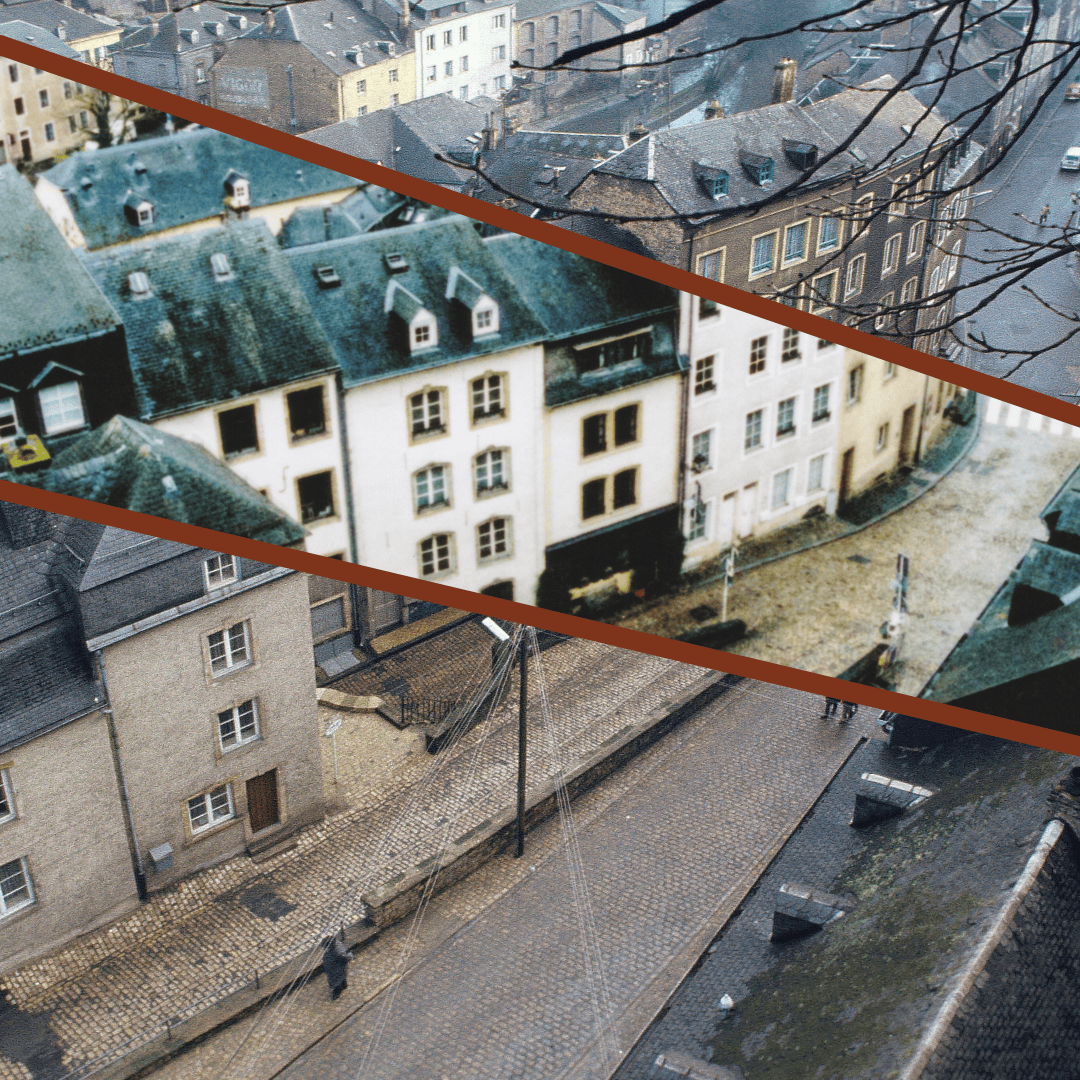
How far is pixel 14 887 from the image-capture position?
63.9ft

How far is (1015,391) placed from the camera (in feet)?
10.9

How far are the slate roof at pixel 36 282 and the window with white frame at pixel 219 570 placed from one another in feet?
54.0

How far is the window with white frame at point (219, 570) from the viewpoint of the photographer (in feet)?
61.9

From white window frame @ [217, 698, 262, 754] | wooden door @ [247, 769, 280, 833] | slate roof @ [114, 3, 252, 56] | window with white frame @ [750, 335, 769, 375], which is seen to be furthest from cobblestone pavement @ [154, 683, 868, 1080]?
slate roof @ [114, 3, 252, 56]

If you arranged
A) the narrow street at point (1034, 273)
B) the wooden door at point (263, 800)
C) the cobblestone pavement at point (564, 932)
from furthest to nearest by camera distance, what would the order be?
the narrow street at point (1034, 273)
the wooden door at point (263, 800)
the cobblestone pavement at point (564, 932)

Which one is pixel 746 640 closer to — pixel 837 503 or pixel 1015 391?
pixel 837 503

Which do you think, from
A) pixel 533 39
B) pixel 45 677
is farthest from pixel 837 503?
pixel 533 39

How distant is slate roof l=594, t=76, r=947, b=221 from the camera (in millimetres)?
35438

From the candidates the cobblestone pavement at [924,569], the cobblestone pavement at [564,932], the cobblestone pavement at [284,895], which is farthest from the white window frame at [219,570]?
the cobblestone pavement at [924,569]

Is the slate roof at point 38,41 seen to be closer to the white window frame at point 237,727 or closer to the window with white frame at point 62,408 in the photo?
the window with white frame at point 62,408

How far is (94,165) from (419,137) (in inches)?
1996

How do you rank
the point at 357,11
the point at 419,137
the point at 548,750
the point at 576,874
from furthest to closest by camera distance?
the point at 357,11 < the point at 419,137 < the point at 548,750 < the point at 576,874

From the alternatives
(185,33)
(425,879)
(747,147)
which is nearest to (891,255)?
(747,147)

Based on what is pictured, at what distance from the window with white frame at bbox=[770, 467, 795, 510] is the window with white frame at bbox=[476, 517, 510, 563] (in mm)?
744
